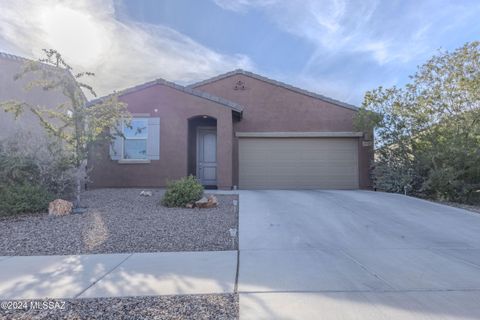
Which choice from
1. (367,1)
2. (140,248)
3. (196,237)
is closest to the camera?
(140,248)

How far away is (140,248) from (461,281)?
182 inches

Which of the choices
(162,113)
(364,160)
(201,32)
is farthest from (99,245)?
(364,160)

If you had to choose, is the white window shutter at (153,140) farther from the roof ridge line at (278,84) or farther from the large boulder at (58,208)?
the large boulder at (58,208)

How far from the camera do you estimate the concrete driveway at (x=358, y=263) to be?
3492 mm

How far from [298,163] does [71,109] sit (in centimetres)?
924

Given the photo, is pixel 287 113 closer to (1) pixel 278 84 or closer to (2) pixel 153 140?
(1) pixel 278 84

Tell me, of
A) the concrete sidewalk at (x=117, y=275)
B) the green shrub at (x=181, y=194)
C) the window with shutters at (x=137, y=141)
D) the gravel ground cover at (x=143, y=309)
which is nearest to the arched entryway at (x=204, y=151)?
the window with shutters at (x=137, y=141)

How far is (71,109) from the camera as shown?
28.7 feet

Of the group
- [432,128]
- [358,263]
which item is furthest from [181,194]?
[432,128]

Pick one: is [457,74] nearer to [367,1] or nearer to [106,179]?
[367,1]

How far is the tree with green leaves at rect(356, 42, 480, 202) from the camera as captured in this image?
11.5 meters

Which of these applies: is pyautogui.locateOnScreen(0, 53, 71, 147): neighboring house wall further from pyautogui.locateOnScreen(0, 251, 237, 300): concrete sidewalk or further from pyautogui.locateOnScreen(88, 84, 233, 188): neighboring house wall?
pyautogui.locateOnScreen(0, 251, 237, 300): concrete sidewalk

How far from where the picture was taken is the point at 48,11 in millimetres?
9562

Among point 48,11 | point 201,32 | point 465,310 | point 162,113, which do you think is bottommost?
point 465,310
